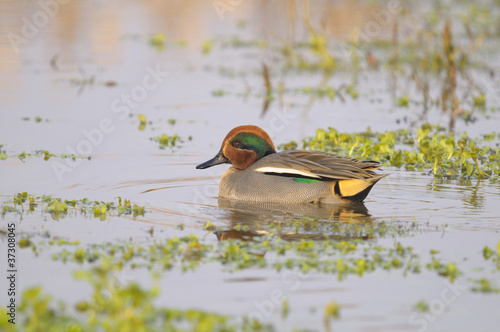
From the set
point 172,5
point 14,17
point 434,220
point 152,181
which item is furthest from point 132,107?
point 172,5

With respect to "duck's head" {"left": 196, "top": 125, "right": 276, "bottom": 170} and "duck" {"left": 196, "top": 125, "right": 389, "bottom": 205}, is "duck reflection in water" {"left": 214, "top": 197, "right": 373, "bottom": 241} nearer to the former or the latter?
"duck" {"left": 196, "top": 125, "right": 389, "bottom": 205}

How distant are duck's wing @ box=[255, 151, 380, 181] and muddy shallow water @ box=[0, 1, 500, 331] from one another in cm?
33

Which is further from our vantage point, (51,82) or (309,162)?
(51,82)

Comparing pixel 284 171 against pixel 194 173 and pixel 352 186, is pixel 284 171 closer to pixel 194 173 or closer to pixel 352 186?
pixel 352 186

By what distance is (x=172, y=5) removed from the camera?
2562 centimetres

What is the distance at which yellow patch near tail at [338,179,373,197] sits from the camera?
324 inches

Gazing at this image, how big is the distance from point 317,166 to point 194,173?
1940mm

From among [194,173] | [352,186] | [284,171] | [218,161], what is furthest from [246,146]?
[352,186]

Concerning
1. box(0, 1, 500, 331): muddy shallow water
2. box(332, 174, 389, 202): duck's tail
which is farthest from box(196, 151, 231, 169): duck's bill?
box(332, 174, 389, 202): duck's tail

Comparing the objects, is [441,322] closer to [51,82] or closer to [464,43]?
[51,82]

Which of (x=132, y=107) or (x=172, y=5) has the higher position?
(x=172, y=5)

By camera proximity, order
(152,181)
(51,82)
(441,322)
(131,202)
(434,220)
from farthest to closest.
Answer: (51,82) → (152,181) → (131,202) → (434,220) → (441,322)

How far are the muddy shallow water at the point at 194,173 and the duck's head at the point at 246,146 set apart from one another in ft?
1.39

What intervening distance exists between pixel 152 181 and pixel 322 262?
342 centimetres
